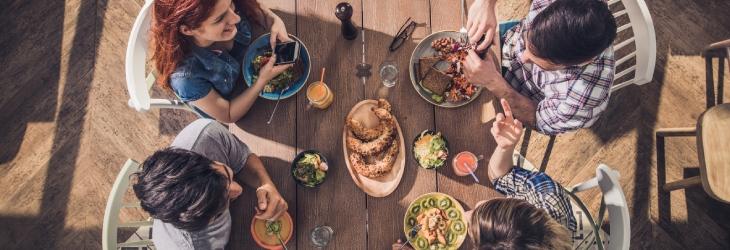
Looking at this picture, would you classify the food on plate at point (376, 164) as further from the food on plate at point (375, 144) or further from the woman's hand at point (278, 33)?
the woman's hand at point (278, 33)

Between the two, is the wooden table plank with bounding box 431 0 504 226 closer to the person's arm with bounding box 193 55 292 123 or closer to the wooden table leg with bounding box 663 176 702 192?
the person's arm with bounding box 193 55 292 123

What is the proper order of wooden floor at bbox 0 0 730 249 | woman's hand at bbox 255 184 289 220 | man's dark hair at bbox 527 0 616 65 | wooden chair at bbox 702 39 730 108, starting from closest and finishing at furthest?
1. man's dark hair at bbox 527 0 616 65
2. woman's hand at bbox 255 184 289 220
3. wooden floor at bbox 0 0 730 249
4. wooden chair at bbox 702 39 730 108

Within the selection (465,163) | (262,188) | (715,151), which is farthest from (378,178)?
(715,151)

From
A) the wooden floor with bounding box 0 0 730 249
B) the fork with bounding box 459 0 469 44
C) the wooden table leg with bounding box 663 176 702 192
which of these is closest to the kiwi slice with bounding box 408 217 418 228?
the fork with bounding box 459 0 469 44

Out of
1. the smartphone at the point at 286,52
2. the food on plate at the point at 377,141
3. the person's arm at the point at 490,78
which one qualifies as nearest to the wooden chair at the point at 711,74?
the person's arm at the point at 490,78

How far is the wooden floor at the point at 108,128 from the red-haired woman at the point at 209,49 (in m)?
1.44

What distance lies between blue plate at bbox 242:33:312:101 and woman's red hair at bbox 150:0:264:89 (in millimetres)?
264

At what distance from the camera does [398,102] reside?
1890mm

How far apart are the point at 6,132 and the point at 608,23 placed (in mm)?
4143

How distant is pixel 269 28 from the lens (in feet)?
6.45

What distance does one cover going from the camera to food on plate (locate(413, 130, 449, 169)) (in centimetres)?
178

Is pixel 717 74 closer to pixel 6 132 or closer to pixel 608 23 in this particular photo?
pixel 608 23

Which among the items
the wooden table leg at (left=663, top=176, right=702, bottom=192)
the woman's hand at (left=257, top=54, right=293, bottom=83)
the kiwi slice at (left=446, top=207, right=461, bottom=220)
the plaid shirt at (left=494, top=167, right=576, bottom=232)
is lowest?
the wooden table leg at (left=663, top=176, right=702, bottom=192)

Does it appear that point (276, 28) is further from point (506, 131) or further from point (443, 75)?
point (506, 131)
